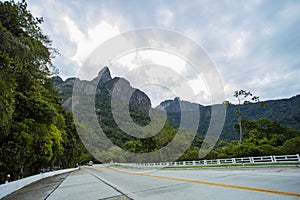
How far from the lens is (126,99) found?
3204 inches

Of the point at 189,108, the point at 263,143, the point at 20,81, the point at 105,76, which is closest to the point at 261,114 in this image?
the point at 189,108

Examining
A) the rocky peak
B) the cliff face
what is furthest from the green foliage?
the rocky peak

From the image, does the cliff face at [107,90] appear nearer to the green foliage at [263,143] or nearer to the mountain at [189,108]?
the mountain at [189,108]

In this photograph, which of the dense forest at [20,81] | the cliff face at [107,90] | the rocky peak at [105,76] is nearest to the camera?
the dense forest at [20,81]

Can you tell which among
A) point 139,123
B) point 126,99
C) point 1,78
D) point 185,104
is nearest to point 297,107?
point 185,104

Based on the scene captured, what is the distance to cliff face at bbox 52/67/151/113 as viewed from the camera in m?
84.7

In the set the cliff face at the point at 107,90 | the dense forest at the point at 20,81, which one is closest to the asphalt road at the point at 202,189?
the dense forest at the point at 20,81

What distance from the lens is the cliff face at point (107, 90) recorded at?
84688mm

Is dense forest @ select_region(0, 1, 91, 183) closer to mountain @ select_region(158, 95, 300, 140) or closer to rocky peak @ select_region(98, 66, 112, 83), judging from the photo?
mountain @ select_region(158, 95, 300, 140)

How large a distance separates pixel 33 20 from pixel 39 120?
676 cm

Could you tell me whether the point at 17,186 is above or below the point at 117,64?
below

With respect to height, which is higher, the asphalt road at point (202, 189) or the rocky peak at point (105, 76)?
the rocky peak at point (105, 76)

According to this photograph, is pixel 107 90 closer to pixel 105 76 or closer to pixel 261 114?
pixel 105 76

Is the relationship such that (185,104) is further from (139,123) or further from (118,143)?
(118,143)
